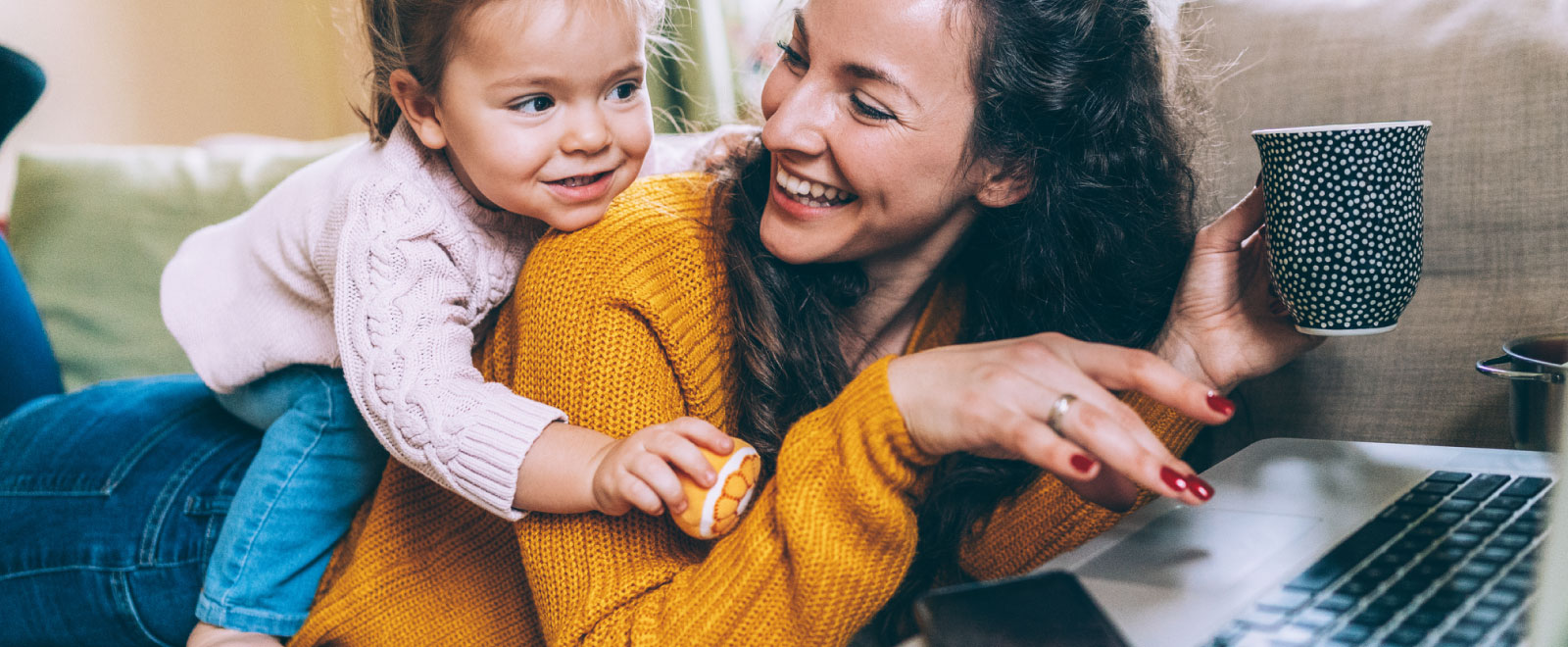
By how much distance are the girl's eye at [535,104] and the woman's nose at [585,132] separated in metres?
0.03

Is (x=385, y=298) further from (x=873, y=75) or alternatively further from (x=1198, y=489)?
(x=1198, y=489)

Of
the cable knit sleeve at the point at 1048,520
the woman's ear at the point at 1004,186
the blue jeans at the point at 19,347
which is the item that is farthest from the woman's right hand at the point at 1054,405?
the blue jeans at the point at 19,347

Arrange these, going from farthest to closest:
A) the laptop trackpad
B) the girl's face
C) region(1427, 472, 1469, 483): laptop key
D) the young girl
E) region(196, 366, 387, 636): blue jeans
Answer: region(196, 366, 387, 636): blue jeans, the girl's face, the young girl, region(1427, 472, 1469, 483): laptop key, the laptop trackpad

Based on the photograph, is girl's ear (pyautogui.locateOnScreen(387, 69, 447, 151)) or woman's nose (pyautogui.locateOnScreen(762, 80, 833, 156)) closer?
woman's nose (pyautogui.locateOnScreen(762, 80, 833, 156))

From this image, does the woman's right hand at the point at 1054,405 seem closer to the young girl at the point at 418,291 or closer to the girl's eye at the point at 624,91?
the young girl at the point at 418,291

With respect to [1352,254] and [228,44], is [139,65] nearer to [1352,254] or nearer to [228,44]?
[228,44]

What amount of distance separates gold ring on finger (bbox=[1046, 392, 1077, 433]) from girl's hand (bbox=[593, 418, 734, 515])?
0.85ft

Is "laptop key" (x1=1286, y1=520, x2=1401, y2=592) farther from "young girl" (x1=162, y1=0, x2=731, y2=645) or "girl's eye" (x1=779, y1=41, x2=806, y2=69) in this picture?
"girl's eye" (x1=779, y1=41, x2=806, y2=69)

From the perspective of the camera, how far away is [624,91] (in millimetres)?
1140

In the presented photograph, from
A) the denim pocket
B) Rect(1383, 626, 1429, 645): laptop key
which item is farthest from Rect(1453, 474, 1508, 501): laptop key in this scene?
the denim pocket

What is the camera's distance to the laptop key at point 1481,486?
0.73 metres

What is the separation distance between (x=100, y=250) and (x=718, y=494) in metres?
1.58

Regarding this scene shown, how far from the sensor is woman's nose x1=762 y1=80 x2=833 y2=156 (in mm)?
1013

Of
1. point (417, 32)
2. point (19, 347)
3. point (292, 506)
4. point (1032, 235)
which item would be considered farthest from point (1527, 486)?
point (19, 347)
